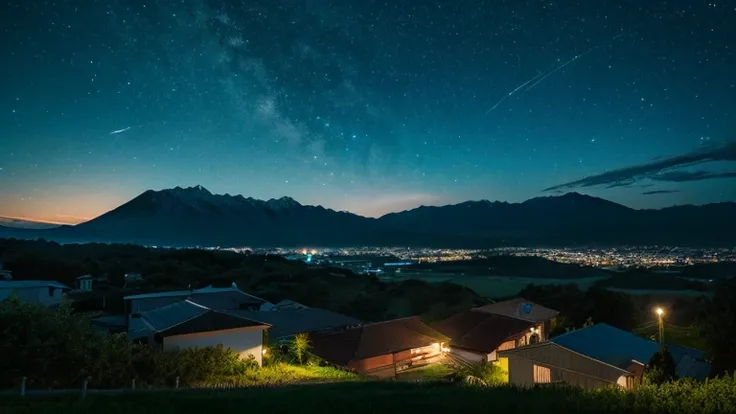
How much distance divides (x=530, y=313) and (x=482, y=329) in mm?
5405

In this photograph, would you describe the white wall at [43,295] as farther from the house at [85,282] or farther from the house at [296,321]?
the house at [296,321]

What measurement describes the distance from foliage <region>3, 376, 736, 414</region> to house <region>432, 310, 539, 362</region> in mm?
16073

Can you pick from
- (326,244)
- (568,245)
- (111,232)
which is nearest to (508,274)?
(568,245)

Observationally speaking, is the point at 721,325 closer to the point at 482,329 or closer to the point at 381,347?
the point at 381,347

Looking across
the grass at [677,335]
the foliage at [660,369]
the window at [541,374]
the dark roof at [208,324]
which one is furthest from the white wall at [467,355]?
the dark roof at [208,324]

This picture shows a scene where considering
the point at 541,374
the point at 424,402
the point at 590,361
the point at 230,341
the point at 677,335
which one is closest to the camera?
the point at 424,402

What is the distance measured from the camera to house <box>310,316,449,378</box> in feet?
78.5

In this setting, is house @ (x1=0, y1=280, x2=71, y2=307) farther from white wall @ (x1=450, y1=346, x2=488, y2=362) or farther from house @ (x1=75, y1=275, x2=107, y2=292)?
white wall @ (x1=450, y1=346, x2=488, y2=362)

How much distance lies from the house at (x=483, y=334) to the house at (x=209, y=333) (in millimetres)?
12145

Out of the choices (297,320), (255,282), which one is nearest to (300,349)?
(297,320)

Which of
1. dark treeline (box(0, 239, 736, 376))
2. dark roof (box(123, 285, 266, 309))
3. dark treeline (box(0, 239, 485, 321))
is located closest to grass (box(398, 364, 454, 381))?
dark treeline (box(0, 239, 736, 376))

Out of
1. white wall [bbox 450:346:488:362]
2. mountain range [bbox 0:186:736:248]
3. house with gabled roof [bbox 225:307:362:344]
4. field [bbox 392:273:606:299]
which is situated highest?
mountain range [bbox 0:186:736:248]

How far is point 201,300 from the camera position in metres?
33.1

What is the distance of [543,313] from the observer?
33906 millimetres
